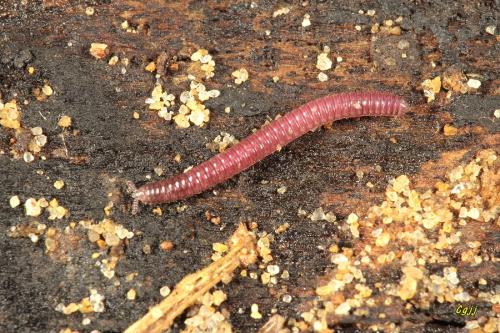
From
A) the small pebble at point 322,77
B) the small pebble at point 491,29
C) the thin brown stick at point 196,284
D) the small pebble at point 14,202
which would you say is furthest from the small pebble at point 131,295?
the small pebble at point 491,29

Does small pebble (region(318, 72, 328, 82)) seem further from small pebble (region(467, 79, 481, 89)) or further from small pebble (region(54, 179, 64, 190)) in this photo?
small pebble (region(54, 179, 64, 190))

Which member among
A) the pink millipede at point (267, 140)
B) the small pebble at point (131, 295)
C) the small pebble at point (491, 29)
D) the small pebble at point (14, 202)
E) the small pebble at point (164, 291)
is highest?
the small pebble at point (491, 29)

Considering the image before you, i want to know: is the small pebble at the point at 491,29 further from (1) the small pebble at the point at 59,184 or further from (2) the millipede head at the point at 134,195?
(1) the small pebble at the point at 59,184

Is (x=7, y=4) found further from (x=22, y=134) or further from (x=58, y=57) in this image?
(x=22, y=134)

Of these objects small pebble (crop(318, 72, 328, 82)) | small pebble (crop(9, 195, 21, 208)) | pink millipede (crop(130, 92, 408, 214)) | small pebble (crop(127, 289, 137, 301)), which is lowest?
small pebble (crop(127, 289, 137, 301))

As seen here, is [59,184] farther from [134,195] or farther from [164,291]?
[164,291]

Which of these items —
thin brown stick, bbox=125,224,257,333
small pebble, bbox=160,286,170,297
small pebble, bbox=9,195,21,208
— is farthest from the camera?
small pebble, bbox=9,195,21,208

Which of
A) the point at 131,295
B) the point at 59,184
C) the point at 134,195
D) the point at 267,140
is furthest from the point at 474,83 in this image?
the point at 59,184

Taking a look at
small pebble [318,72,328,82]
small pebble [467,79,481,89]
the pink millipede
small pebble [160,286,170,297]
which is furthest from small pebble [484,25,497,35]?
small pebble [160,286,170,297]
